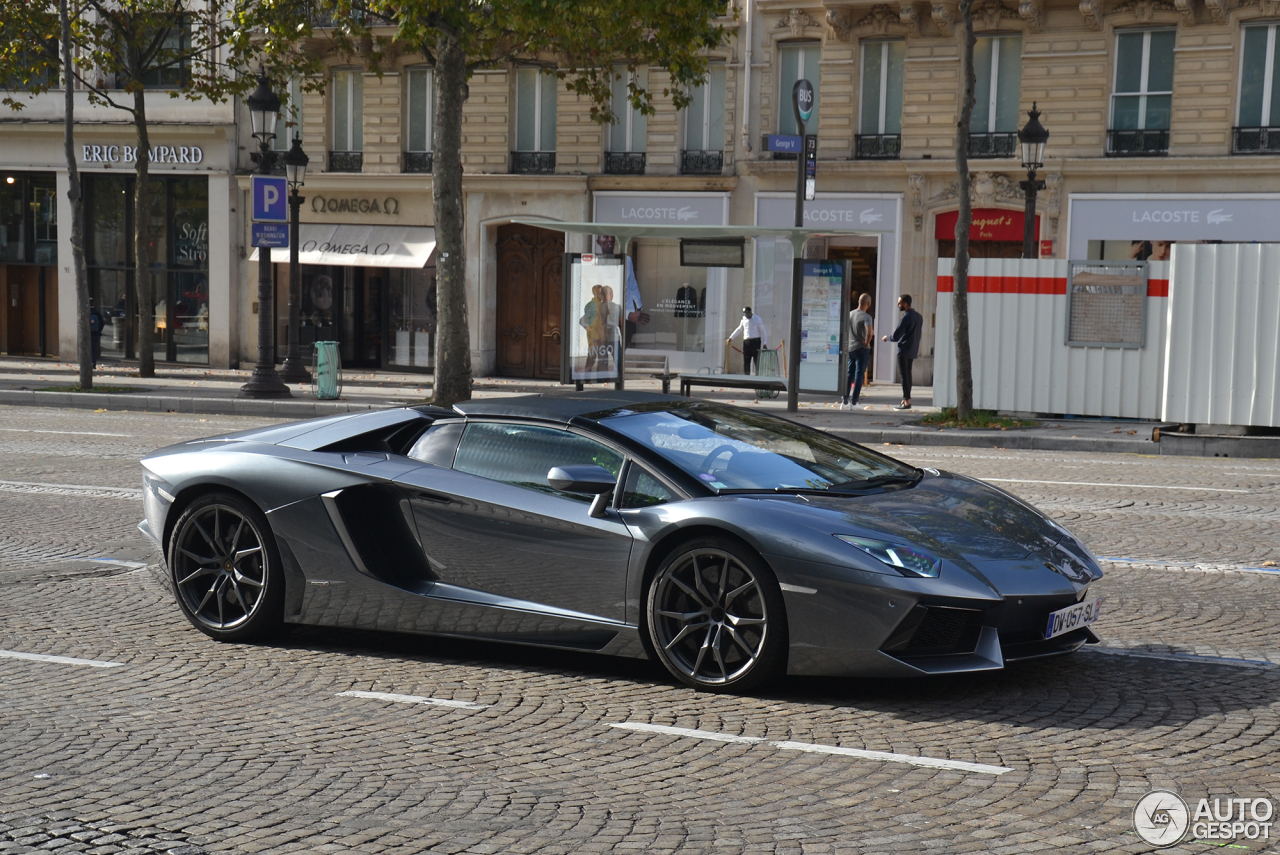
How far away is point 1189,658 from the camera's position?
6.15 meters

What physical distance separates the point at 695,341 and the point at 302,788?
63.9 feet

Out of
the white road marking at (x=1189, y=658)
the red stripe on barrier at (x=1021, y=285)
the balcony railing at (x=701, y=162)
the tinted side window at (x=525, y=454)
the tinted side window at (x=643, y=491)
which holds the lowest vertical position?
the white road marking at (x=1189, y=658)

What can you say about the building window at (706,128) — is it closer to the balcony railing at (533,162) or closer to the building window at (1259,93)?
the balcony railing at (533,162)

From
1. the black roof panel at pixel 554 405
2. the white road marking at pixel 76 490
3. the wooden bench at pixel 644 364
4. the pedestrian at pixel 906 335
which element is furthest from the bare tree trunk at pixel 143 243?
the black roof panel at pixel 554 405

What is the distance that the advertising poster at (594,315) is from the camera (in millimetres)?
22938

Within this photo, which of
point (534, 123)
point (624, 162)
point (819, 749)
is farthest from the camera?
point (534, 123)

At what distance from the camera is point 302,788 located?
457cm

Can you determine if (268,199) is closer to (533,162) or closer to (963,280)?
(533,162)

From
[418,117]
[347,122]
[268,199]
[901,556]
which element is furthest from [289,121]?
[901,556]

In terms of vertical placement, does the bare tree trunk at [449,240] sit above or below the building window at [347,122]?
below

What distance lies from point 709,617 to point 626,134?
25699mm

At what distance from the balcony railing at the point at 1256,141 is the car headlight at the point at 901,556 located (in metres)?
23.2

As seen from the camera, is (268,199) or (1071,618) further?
(268,199)

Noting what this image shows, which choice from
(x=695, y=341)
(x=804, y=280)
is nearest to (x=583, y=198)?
(x=695, y=341)
